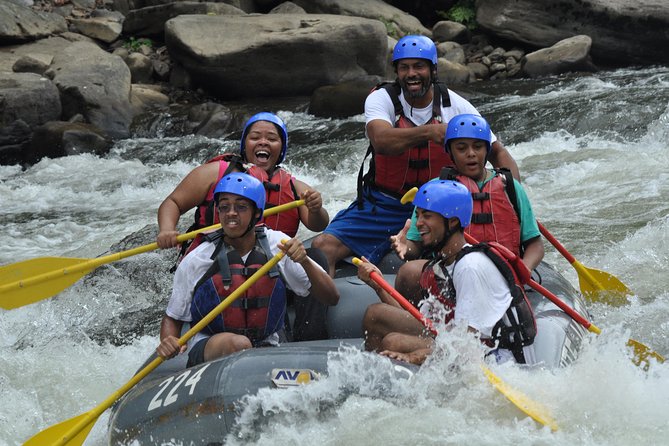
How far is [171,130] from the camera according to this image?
39.4 ft

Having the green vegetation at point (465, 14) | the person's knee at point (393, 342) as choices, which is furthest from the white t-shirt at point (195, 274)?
the green vegetation at point (465, 14)

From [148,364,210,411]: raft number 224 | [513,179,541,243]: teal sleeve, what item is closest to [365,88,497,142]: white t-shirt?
[513,179,541,243]: teal sleeve

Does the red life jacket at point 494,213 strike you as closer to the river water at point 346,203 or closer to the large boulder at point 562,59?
the river water at point 346,203

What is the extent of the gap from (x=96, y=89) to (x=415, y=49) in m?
7.72

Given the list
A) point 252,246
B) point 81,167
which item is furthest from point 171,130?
point 252,246

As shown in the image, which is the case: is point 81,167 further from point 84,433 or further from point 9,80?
point 84,433

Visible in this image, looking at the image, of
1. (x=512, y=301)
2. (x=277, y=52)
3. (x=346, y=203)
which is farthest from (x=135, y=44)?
(x=512, y=301)

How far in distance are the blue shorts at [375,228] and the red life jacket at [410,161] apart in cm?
8

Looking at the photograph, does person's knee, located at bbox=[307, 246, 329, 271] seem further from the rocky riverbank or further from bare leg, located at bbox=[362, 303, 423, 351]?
the rocky riverbank

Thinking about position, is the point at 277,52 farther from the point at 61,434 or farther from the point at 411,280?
the point at 61,434

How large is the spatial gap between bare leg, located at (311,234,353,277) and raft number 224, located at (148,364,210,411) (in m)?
1.43

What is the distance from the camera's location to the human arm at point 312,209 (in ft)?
15.8

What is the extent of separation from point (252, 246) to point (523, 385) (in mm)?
1377

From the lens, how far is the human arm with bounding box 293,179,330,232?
482 centimetres
